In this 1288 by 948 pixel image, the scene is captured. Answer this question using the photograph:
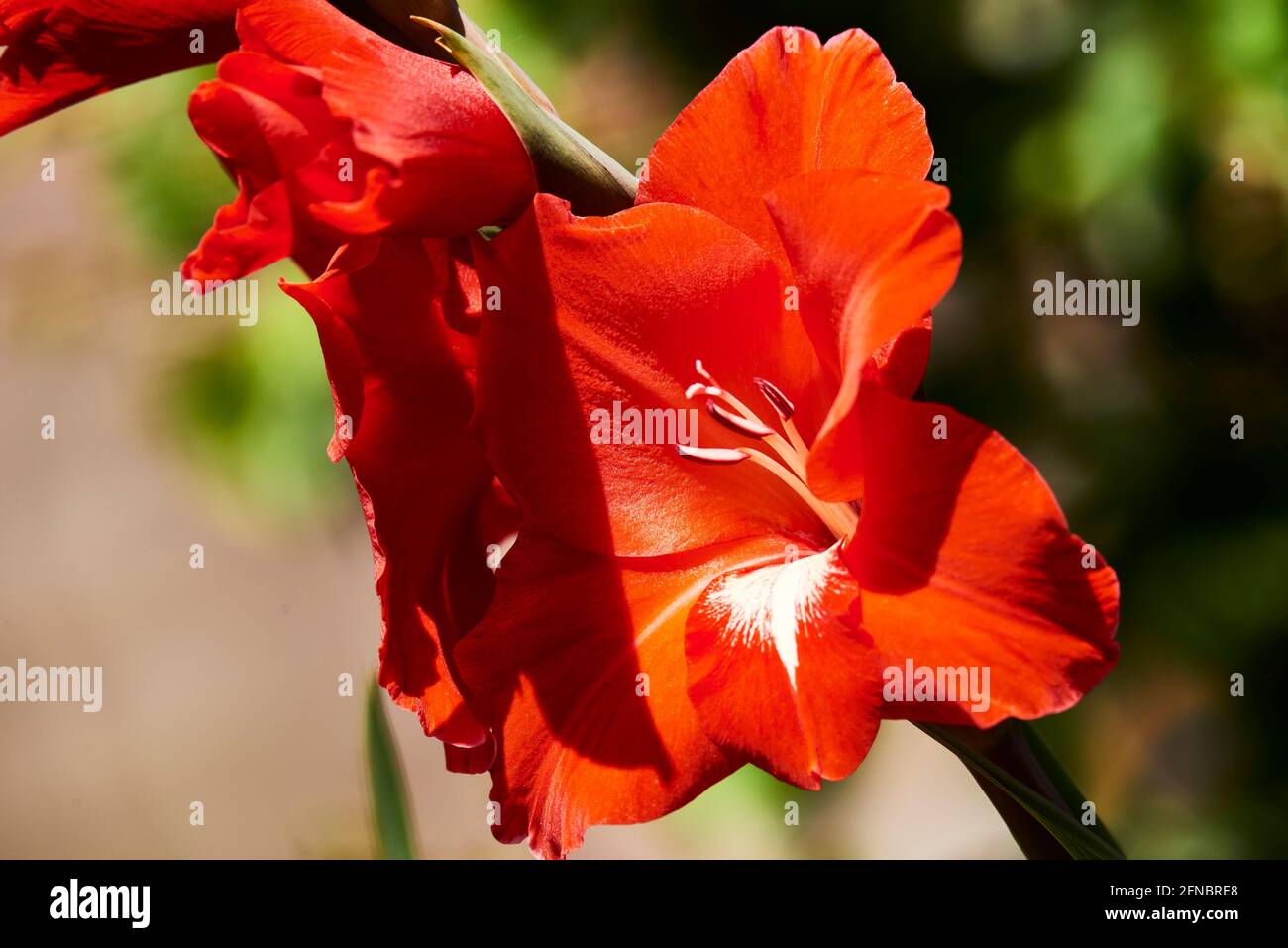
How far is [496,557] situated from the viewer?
1.23ft

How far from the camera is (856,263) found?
11.3 inches

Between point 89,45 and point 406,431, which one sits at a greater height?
point 89,45

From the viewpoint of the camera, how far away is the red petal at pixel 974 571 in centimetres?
27

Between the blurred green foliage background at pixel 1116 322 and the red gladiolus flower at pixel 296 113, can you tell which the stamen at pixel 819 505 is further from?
the blurred green foliage background at pixel 1116 322

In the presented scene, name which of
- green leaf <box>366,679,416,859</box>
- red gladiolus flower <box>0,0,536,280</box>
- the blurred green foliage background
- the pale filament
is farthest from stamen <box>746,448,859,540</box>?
the blurred green foliage background

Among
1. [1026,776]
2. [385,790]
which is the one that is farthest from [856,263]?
[385,790]

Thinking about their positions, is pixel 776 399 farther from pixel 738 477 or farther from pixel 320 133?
pixel 320 133

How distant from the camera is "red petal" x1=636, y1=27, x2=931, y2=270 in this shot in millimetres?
325

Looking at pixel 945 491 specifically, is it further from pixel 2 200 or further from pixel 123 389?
pixel 2 200

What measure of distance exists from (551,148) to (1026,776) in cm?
23

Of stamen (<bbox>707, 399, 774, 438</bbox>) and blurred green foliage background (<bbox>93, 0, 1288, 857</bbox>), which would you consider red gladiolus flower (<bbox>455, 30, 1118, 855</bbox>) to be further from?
blurred green foliage background (<bbox>93, 0, 1288, 857</bbox>)

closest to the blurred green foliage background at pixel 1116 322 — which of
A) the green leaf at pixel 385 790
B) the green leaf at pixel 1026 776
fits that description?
the green leaf at pixel 385 790

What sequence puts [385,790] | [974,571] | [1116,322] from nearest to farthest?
1. [974,571]
2. [385,790]
3. [1116,322]

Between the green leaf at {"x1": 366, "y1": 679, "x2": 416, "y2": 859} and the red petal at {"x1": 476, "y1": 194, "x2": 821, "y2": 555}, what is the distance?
316 millimetres
